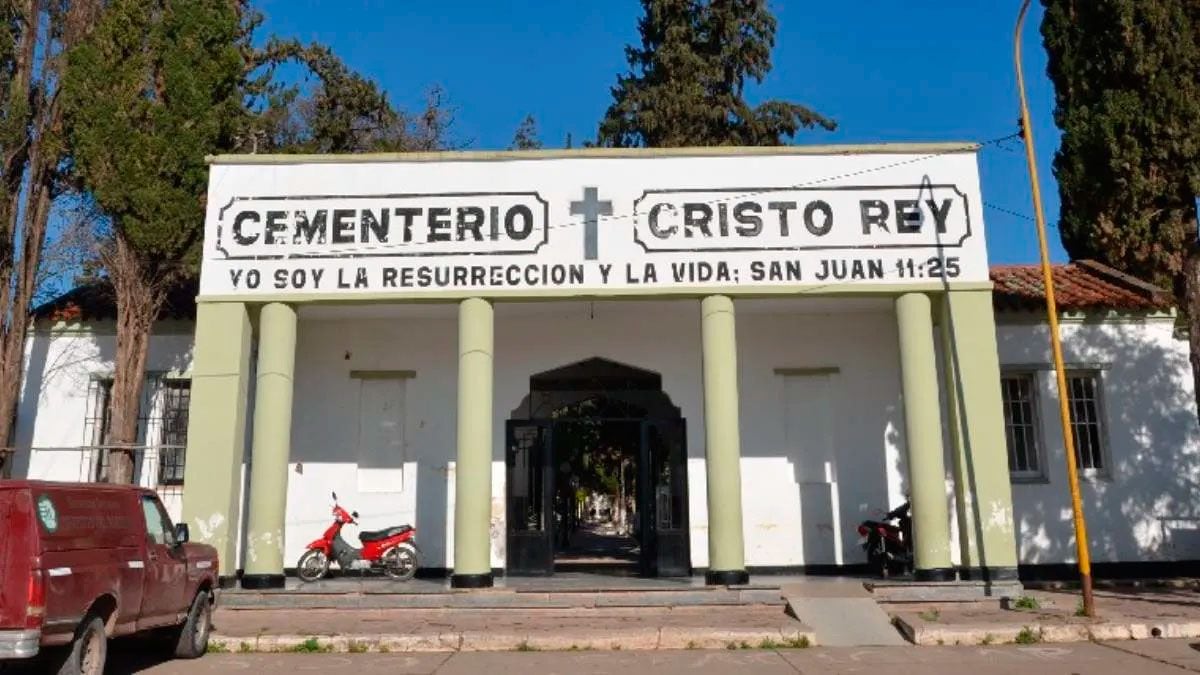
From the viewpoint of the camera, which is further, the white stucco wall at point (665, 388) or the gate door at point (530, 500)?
the white stucco wall at point (665, 388)

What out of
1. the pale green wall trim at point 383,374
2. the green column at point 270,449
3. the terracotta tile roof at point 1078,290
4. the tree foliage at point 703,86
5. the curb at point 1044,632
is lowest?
the curb at point 1044,632

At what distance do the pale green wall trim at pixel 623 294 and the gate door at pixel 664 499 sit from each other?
8.62 feet

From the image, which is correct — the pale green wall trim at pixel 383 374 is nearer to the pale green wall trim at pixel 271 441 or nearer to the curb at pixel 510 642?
the pale green wall trim at pixel 271 441

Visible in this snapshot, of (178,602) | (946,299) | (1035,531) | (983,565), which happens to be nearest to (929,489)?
(983,565)

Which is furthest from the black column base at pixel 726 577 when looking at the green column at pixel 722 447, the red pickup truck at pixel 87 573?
the red pickup truck at pixel 87 573

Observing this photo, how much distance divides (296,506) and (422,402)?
2616 mm

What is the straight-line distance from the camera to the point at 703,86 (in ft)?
103

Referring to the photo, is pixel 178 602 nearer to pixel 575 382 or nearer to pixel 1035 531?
pixel 575 382

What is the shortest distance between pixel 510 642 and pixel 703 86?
24700 millimetres

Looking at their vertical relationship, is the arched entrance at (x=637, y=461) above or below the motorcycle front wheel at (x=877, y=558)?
above

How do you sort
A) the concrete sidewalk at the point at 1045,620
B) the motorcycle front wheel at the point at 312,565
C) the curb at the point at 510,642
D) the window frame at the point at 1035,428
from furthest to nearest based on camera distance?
1. the window frame at the point at 1035,428
2. the motorcycle front wheel at the point at 312,565
3. the concrete sidewalk at the point at 1045,620
4. the curb at the point at 510,642

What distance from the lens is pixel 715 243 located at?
43.9 ft

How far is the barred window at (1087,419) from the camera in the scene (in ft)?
51.0

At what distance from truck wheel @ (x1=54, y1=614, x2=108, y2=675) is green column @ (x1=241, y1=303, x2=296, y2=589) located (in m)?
5.03
